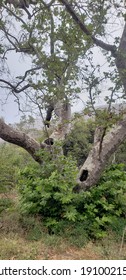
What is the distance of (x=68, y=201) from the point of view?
17.6ft

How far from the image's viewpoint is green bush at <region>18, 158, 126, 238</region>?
5422 mm

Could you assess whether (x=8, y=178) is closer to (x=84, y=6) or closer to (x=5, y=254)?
(x=5, y=254)

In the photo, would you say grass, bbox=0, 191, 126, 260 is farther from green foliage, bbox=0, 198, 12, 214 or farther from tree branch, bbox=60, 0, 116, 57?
tree branch, bbox=60, 0, 116, 57

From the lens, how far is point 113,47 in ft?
21.9

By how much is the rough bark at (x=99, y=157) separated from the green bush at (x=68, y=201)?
216 millimetres

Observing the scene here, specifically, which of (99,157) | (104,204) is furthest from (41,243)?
(99,157)

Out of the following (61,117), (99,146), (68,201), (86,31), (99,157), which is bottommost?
(68,201)

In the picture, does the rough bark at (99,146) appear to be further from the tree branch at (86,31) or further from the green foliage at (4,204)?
the green foliage at (4,204)

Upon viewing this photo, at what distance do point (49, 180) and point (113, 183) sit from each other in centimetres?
139

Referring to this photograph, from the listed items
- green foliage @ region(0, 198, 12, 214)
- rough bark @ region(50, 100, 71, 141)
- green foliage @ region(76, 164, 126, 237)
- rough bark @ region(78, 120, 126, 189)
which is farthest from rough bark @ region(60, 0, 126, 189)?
green foliage @ region(0, 198, 12, 214)

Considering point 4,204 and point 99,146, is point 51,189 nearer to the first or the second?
point 4,204

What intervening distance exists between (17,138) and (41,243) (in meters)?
2.29

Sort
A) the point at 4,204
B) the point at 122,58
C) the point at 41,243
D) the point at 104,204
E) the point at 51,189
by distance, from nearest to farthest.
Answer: the point at 41,243, the point at 51,189, the point at 104,204, the point at 4,204, the point at 122,58
